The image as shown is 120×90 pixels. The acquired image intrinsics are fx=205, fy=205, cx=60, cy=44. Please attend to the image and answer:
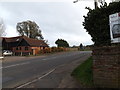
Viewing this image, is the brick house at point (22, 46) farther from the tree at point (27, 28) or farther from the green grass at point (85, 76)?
the green grass at point (85, 76)

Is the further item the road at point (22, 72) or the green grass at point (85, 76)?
the road at point (22, 72)

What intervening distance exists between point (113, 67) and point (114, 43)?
1.38 meters

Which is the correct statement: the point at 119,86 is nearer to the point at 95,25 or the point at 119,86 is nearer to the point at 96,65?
the point at 96,65

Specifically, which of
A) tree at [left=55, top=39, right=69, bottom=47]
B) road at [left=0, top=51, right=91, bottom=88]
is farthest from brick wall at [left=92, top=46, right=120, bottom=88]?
tree at [left=55, top=39, right=69, bottom=47]

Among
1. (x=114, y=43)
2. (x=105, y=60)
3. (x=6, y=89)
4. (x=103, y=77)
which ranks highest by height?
(x=114, y=43)

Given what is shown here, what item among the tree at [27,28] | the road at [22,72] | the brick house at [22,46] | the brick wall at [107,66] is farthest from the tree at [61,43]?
the brick wall at [107,66]

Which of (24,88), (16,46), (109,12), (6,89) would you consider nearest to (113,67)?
(109,12)

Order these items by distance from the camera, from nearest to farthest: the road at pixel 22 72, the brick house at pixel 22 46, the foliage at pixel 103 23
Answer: the foliage at pixel 103 23 → the road at pixel 22 72 → the brick house at pixel 22 46

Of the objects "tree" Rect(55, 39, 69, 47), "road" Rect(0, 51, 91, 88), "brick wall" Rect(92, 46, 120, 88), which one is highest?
"tree" Rect(55, 39, 69, 47)

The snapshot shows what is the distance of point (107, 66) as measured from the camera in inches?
320

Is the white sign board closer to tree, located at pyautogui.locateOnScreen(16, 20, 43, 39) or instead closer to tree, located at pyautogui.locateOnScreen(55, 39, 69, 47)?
tree, located at pyautogui.locateOnScreen(16, 20, 43, 39)

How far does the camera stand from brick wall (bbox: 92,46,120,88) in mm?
7773

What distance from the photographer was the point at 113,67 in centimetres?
788

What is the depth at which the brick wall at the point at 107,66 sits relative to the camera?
25.5ft
